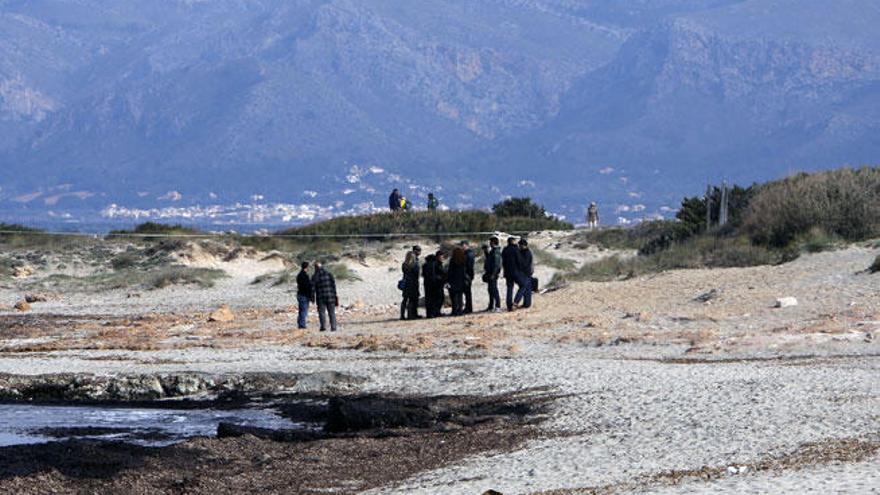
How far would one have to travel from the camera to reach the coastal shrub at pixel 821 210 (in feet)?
118

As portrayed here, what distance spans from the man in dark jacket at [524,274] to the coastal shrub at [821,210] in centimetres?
667

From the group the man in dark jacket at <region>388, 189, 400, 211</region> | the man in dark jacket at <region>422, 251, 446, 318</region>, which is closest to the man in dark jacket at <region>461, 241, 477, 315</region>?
the man in dark jacket at <region>422, 251, 446, 318</region>

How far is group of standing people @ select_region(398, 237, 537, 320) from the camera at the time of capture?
31.5 m

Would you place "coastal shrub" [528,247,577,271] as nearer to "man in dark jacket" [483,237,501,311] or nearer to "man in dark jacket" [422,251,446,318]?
"man in dark jacket" [483,237,501,311]

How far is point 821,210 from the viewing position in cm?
3638

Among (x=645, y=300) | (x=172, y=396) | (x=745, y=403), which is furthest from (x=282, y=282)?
(x=745, y=403)

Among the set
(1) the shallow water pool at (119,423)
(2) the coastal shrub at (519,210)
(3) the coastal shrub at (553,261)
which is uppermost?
(2) the coastal shrub at (519,210)

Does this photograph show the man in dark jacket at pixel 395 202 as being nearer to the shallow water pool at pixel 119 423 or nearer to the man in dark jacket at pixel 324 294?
the man in dark jacket at pixel 324 294

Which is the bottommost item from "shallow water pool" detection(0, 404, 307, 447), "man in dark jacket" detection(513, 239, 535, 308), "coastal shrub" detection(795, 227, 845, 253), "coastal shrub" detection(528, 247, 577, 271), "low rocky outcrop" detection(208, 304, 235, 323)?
"shallow water pool" detection(0, 404, 307, 447)

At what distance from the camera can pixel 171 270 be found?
4409 centimetres

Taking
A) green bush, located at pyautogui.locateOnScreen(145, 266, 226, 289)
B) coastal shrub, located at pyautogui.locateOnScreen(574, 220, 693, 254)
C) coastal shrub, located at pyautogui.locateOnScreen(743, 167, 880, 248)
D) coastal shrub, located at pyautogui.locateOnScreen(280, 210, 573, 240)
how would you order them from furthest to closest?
coastal shrub, located at pyautogui.locateOnScreen(280, 210, 573, 240) → coastal shrub, located at pyautogui.locateOnScreen(574, 220, 693, 254) → green bush, located at pyautogui.locateOnScreen(145, 266, 226, 289) → coastal shrub, located at pyautogui.locateOnScreen(743, 167, 880, 248)

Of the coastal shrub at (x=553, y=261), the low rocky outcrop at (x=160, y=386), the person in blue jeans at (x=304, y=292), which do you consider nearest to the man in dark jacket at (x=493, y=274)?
the person in blue jeans at (x=304, y=292)

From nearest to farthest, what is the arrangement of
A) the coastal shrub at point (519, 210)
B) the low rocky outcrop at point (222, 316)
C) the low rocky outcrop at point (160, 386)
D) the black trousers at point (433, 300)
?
the low rocky outcrop at point (160, 386) < the black trousers at point (433, 300) < the low rocky outcrop at point (222, 316) < the coastal shrub at point (519, 210)

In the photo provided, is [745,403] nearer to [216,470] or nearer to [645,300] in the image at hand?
[216,470]
